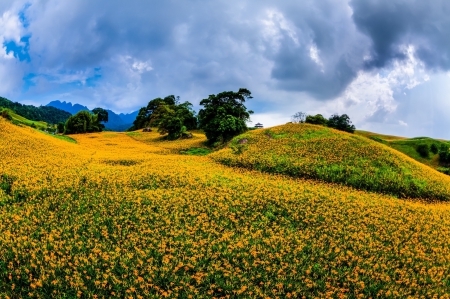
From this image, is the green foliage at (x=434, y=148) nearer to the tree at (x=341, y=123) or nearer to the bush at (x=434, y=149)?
the bush at (x=434, y=149)

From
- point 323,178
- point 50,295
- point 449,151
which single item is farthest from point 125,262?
point 449,151

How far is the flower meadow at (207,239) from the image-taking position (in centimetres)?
774

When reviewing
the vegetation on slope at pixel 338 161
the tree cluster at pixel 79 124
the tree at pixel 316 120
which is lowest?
the vegetation on slope at pixel 338 161

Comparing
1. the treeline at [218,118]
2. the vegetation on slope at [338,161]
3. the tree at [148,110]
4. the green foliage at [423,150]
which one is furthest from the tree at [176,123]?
the green foliage at [423,150]

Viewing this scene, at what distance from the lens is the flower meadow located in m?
7.74

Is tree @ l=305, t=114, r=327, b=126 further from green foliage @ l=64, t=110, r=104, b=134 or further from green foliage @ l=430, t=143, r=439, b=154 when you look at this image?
green foliage @ l=64, t=110, r=104, b=134

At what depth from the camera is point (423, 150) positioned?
58.4 m

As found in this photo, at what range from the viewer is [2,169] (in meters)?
16.8

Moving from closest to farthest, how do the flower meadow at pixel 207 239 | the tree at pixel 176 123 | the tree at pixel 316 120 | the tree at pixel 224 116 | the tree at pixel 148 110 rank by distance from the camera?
the flower meadow at pixel 207 239 < the tree at pixel 224 116 < the tree at pixel 176 123 < the tree at pixel 316 120 < the tree at pixel 148 110

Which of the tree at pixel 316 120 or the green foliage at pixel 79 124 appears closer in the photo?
the tree at pixel 316 120

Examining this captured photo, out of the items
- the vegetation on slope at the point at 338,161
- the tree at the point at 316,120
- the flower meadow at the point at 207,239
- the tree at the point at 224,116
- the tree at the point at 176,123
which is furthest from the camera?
the tree at the point at 316,120

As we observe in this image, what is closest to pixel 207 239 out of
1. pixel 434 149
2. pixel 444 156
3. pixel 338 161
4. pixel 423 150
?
pixel 338 161

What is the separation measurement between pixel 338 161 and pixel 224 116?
20598mm

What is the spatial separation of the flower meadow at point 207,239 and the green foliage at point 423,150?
49.2 m
